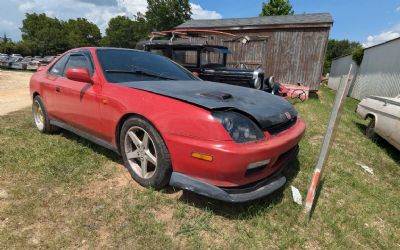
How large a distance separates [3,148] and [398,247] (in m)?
4.58

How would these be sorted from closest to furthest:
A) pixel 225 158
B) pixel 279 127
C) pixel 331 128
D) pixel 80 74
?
pixel 225 158 < pixel 331 128 < pixel 279 127 < pixel 80 74

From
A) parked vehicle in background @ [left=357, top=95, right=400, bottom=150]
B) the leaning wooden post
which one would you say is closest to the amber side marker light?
the leaning wooden post

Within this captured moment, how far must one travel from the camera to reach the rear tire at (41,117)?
429 centimetres

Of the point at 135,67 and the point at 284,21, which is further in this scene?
the point at 284,21

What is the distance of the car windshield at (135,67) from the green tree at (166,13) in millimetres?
55303

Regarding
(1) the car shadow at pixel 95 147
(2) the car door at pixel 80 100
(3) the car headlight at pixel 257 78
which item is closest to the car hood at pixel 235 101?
(2) the car door at pixel 80 100

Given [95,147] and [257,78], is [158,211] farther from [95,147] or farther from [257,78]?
[257,78]

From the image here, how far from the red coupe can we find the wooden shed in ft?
28.0

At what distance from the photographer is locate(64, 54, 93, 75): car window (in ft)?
11.1

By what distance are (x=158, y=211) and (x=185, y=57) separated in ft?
17.7

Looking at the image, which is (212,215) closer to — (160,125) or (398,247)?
(160,125)

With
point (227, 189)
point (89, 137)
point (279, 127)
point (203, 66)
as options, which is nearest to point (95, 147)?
point (89, 137)

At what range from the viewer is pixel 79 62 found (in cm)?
365

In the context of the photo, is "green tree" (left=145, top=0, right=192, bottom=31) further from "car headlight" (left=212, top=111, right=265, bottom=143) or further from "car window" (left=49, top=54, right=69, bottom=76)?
"car headlight" (left=212, top=111, right=265, bottom=143)
